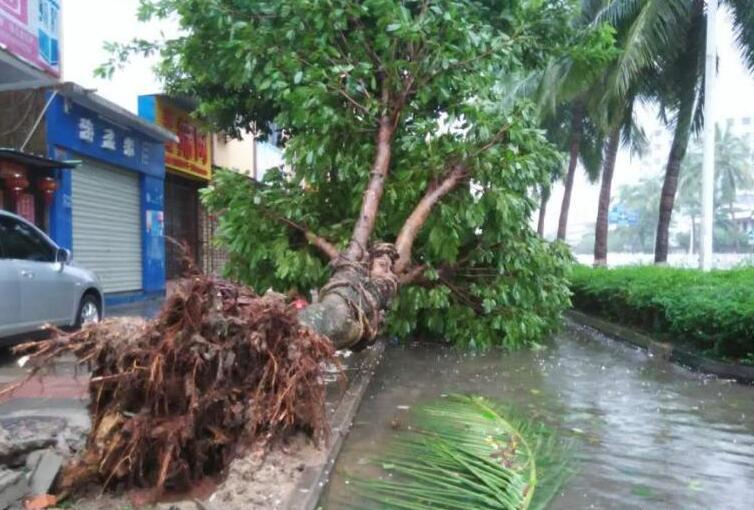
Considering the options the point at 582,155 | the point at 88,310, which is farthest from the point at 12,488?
the point at 582,155

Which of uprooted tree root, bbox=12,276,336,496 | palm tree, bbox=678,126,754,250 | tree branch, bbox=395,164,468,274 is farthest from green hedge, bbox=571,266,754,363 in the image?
palm tree, bbox=678,126,754,250

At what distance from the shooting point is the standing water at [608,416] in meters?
4.01

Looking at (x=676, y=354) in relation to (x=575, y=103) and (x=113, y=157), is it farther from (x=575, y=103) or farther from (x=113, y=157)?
(x=575, y=103)

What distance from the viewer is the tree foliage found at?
26.2 feet

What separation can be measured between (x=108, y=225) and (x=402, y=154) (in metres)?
7.29

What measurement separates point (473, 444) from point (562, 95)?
13.4 m

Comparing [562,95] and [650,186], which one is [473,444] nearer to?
[562,95]

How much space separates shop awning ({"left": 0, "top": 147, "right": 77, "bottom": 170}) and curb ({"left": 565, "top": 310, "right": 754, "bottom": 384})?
8.91m

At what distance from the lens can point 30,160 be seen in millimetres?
10016

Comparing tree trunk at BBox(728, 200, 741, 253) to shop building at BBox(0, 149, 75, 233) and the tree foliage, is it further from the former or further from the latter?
shop building at BBox(0, 149, 75, 233)

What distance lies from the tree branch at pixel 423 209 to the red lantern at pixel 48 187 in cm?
605

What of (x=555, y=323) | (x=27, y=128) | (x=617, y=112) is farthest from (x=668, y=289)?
(x=27, y=128)

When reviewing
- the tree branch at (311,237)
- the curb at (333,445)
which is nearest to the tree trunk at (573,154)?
the tree branch at (311,237)

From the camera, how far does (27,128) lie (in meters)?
11.0
